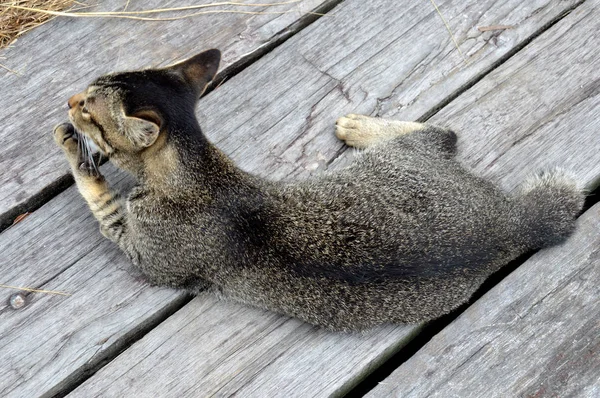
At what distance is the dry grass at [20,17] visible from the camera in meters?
3.54

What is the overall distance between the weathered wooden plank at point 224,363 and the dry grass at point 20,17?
181cm

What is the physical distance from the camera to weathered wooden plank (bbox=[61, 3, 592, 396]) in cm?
292

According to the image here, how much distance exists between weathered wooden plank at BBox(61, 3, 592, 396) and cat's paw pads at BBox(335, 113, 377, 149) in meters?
1.00

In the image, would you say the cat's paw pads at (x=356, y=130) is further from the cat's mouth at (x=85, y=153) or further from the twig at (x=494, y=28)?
the cat's mouth at (x=85, y=153)

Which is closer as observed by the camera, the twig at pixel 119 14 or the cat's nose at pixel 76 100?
the cat's nose at pixel 76 100

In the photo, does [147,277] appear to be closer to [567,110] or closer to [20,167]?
[20,167]

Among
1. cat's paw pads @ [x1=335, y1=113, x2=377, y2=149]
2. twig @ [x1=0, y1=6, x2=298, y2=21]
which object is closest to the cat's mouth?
twig @ [x1=0, y1=6, x2=298, y2=21]

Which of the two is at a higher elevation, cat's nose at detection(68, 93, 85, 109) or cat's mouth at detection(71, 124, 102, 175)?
cat's nose at detection(68, 93, 85, 109)

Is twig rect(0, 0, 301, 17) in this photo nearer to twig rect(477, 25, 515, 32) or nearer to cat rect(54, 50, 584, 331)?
cat rect(54, 50, 584, 331)

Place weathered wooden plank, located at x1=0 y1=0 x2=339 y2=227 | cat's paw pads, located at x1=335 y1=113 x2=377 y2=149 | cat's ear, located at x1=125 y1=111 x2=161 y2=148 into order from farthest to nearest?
cat's paw pads, located at x1=335 y1=113 x2=377 y2=149
weathered wooden plank, located at x1=0 y1=0 x2=339 y2=227
cat's ear, located at x1=125 y1=111 x2=161 y2=148

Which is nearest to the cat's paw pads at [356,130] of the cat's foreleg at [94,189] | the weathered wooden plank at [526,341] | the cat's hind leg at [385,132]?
the cat's hind leg at [385,132]

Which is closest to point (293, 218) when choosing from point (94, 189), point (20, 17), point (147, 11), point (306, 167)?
point (306, 167)

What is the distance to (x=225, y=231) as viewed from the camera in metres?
3.02

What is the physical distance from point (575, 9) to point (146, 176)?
2.56 metres
